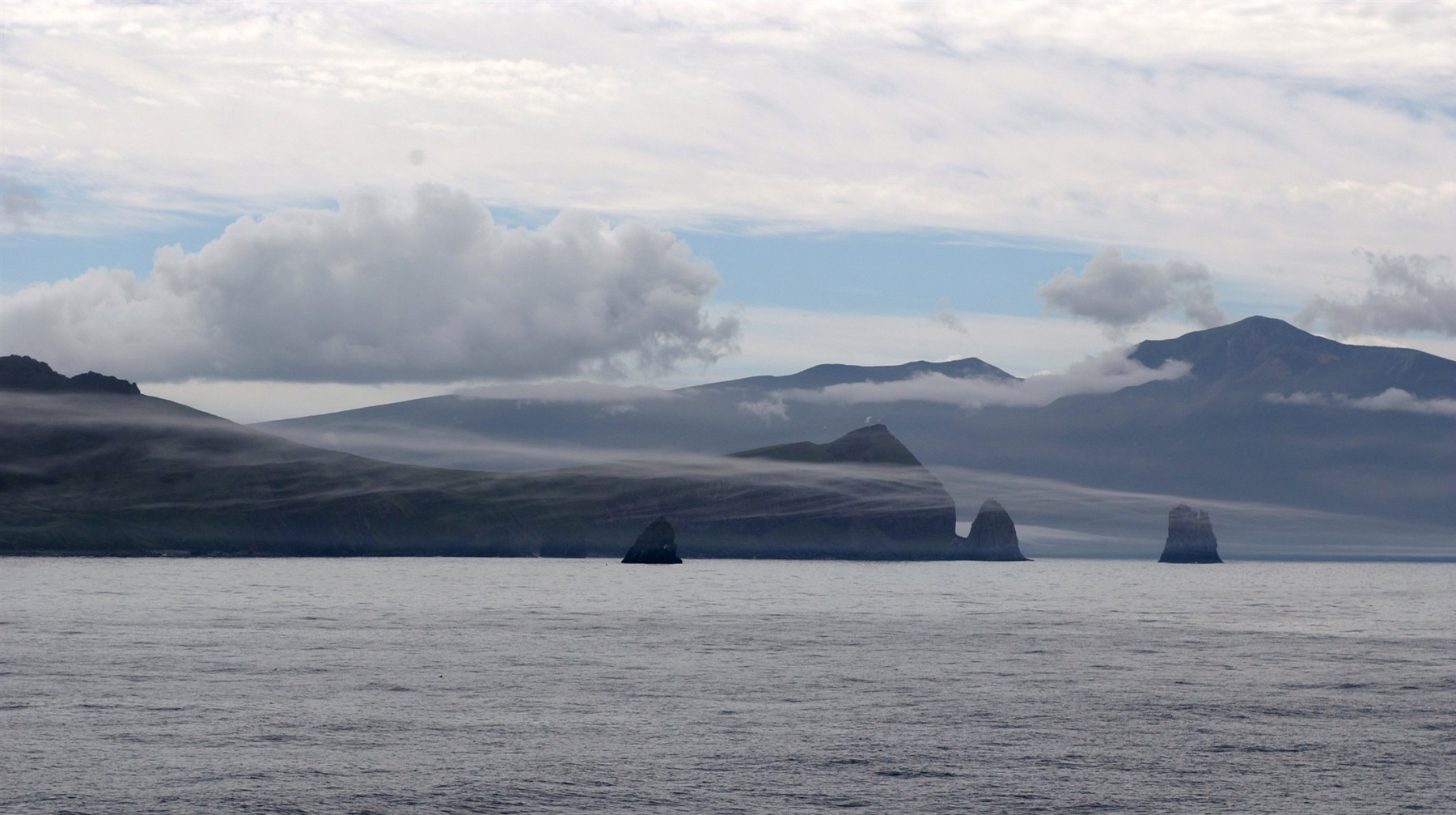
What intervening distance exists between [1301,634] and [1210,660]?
31.4 metres

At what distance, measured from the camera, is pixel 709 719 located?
53781mm

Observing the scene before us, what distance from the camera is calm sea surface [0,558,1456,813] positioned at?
129ft

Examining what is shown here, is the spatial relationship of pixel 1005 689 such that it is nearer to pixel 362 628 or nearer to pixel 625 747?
pixel 625 747

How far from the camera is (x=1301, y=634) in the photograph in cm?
10925

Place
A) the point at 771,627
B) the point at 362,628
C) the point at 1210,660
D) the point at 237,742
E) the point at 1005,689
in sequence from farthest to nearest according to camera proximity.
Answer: the point at 771,627 → the point at 362,628 → the point at 1210,660 → the point at 1005,689 → the point at 237,742

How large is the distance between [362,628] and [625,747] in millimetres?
62434

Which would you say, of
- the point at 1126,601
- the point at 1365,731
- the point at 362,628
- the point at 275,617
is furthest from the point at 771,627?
the point at 1126,601

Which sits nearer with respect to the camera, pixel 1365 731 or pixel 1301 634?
pixel 1365 731

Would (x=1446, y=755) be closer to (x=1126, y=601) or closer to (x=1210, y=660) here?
(x=1210, y=660)

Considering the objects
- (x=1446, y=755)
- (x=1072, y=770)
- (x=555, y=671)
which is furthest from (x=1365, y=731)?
(x=555, y=671)

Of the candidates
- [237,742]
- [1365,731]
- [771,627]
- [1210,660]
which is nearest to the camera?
[237,742]

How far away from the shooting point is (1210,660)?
8288 centimetres

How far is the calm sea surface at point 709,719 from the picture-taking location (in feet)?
129

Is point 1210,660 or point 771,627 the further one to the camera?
point 771,627
